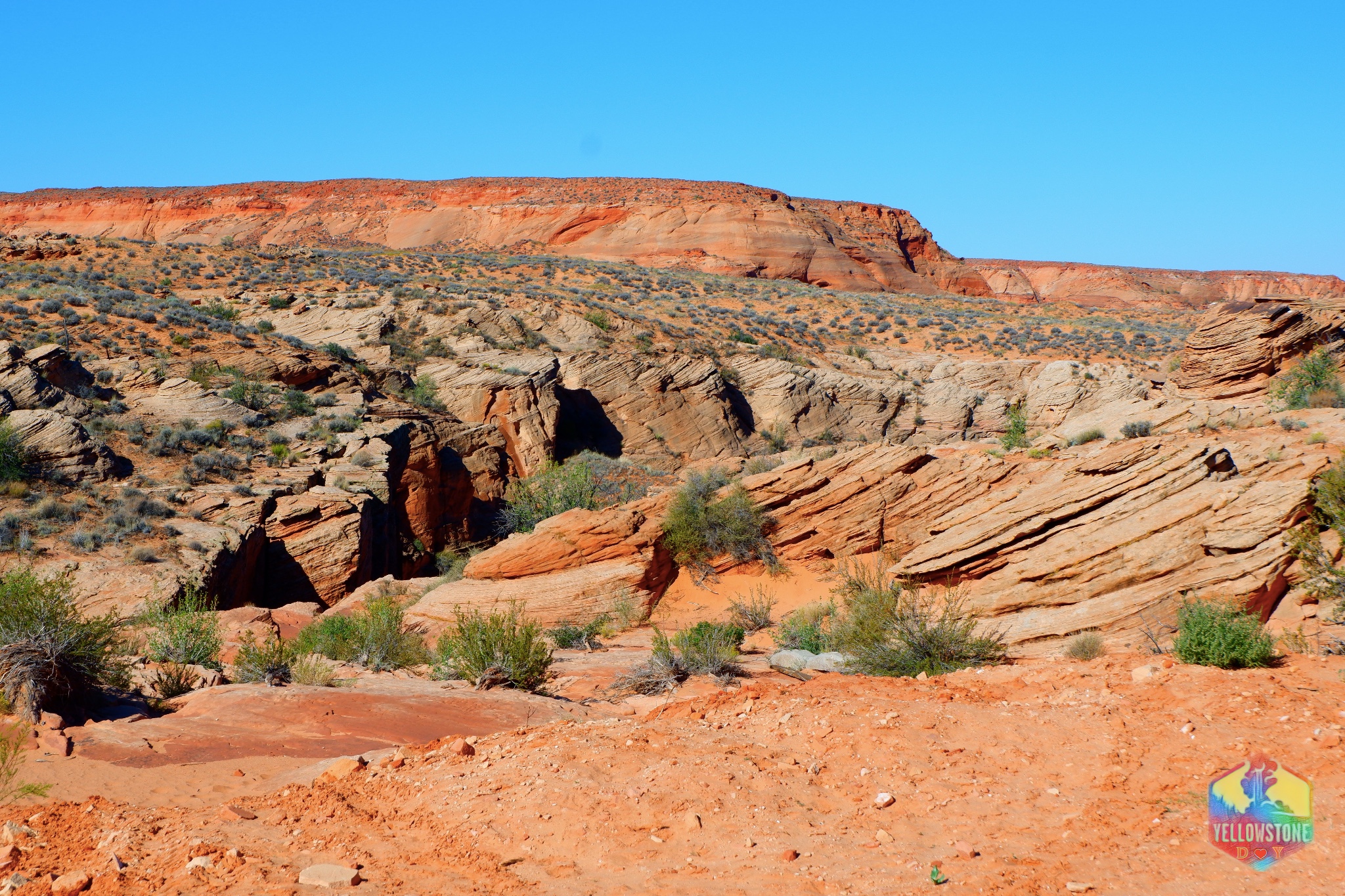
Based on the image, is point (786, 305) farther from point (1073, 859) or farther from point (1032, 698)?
point (1073, 859)

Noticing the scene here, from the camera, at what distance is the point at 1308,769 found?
5352 mm

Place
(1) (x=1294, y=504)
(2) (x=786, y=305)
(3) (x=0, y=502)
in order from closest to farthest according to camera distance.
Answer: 1. (1) (x=1294, y=504)
2. (3) (x=0, y=502)
3. (2) (x=786, y=305)

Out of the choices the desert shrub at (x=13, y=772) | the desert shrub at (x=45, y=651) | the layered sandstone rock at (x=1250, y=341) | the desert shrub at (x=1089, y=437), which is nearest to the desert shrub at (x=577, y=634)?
the desert shrub at (x=45, y=651)

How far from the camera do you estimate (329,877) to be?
436cm

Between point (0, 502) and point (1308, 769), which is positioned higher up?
point (0, 502)

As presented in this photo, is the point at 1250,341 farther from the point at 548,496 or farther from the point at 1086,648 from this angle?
the point at 548,496

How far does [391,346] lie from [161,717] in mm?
20525

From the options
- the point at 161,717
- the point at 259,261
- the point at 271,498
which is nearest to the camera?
the point at 161,717

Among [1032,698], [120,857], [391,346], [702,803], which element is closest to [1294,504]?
[1032,698]

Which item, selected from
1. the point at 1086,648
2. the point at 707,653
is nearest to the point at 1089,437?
the point at 1086,648

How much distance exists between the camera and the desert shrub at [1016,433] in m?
17.3

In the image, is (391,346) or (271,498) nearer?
(271,498)

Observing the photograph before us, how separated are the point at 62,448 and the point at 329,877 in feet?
52.0

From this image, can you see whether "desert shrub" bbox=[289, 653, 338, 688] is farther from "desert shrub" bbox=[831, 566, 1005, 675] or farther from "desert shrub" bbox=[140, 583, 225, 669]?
"desert shrub" bbox=[831, 566, 1005, 675]
